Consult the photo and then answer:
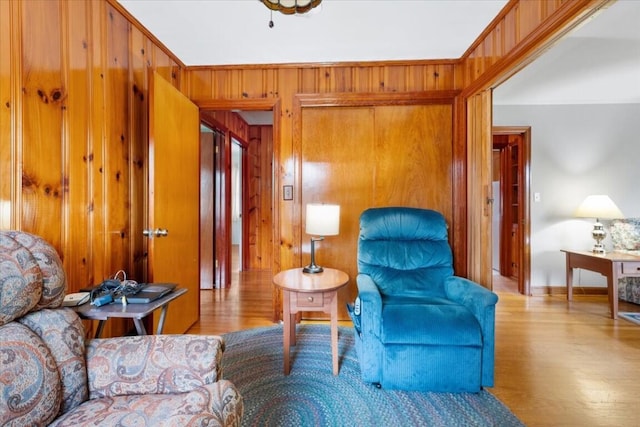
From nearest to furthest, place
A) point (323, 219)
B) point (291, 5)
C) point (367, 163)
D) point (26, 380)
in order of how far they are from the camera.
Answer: point (26, 380)
point (291, 5)
point (323, 219)
point (367, 163)

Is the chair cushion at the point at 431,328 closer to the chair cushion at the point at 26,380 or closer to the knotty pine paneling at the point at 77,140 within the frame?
the chair cushion at the point at 26,380

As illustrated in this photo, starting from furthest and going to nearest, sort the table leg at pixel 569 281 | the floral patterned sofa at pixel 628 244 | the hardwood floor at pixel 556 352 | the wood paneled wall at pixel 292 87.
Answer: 1. the table leg at pixel 569 281
2. the floral patterned sofa at pixel 628 244
3. the wood paneled wall at pixel 292 87
4. the hardwood floor at pixel 556 352

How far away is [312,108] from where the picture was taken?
2.59 m

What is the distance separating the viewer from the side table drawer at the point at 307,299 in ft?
5.56

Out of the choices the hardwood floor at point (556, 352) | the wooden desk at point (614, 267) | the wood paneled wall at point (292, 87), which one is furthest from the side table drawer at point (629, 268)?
the wood paneled wall at point (292, 87)

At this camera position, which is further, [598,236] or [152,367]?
[598,236]

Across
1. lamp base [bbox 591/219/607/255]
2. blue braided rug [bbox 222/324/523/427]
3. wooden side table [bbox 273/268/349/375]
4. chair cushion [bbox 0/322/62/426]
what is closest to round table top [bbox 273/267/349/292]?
wooden side table [bbox 273/268/349/375]

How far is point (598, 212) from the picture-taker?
3041mm

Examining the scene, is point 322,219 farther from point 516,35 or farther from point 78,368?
point 516,35

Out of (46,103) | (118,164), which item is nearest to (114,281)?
(118,164)

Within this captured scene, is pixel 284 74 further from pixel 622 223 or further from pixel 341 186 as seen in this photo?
pixel 622 223

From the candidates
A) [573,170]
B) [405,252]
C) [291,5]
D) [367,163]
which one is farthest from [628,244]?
[291,5]

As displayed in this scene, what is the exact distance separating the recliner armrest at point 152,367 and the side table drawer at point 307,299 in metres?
0.73

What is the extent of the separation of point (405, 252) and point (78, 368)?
6.23ft
